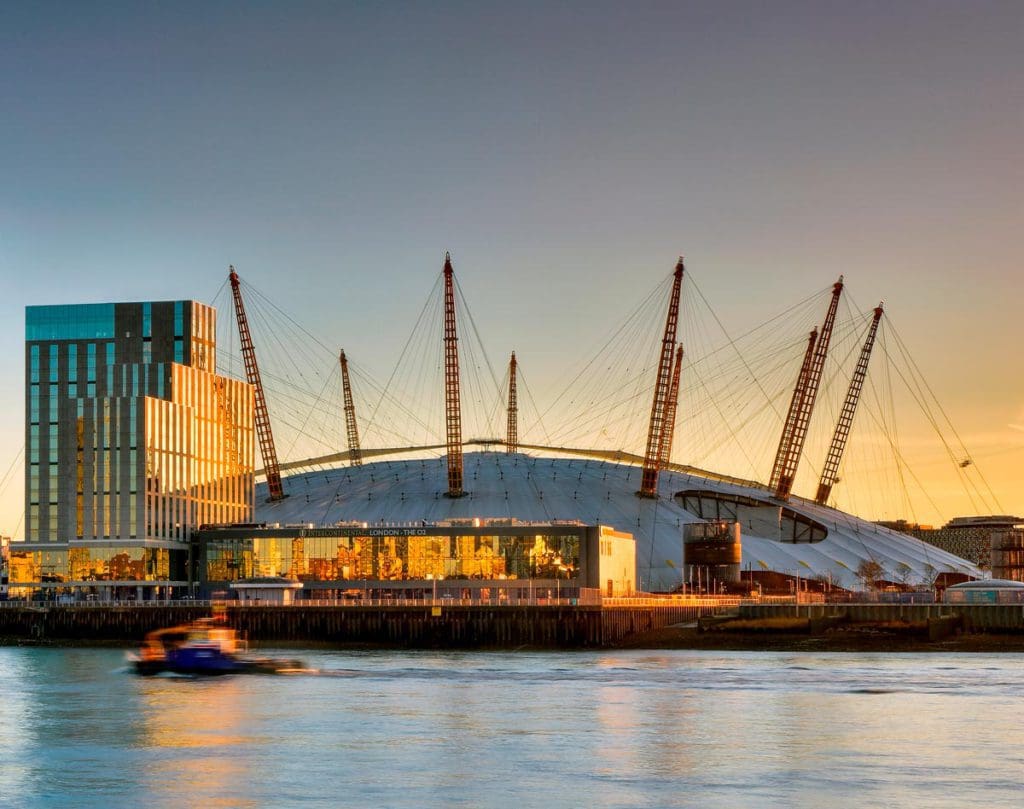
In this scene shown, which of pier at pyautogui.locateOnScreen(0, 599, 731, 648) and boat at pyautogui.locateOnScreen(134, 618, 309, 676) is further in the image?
pier at pyautogui.locateOnScreen(0, 599, 731, 648)

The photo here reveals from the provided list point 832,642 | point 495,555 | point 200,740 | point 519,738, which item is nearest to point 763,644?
point 832,642

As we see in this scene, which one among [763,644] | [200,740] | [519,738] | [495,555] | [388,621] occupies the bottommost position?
[519,738]

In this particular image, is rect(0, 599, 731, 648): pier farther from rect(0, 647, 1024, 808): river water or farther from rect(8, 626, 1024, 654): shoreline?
rect(0, 647, 1024, 808): river water

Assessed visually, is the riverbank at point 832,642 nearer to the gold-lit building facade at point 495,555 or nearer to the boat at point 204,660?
the gold-lit building facade at point 495,555

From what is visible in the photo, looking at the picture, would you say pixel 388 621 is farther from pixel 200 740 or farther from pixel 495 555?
pixel 200 740

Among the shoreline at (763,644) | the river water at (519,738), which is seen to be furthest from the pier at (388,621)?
the river water at (519,738)

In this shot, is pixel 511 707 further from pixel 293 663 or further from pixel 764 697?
pixel 293 663

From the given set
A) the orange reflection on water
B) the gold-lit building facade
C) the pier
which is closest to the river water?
the orange reflection on water

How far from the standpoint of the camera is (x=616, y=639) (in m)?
163

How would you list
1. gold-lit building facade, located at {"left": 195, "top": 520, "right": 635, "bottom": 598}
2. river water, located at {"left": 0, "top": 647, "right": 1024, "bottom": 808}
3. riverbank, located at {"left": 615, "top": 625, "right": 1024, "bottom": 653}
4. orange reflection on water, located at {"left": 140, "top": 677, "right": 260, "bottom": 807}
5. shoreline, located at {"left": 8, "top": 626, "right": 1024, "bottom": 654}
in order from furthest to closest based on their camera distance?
gold-lit building facade, located at {"left": 195, "top": 520, "right": 635, "bottom": 598}
riverbank, located at {"left": 615, "top": 625, "right": 1024, "bottom": 653}
shoreline, located at {"left": 8, "top": 626, "right": 1024, "bottom": 654}
orange reflection on water, located at {"left": 140, "top": 677, "right": 260, "bottom": 807}
river water, located at {"left": 0, "top": 647, "right": 1024, "bottom": 808}

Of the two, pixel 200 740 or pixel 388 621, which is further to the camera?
pixel 388 621

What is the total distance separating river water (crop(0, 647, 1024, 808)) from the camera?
5762 cm

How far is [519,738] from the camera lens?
73.4 m

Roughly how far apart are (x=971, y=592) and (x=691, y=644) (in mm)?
32367
